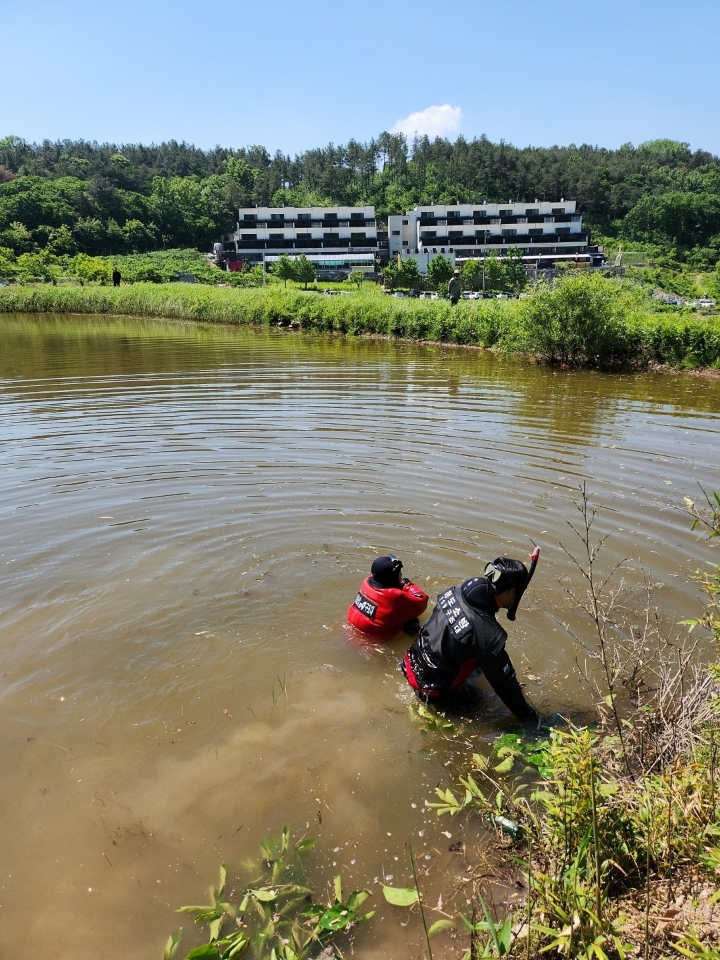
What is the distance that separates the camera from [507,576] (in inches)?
161

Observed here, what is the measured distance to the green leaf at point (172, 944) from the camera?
295 cm

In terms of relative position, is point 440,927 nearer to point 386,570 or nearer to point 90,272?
point 386,570

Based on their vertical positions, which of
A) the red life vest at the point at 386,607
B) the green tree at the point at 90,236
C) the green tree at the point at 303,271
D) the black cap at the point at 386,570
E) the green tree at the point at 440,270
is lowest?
the red life vest at the point at 386,607

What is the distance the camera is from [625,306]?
1947 centimetres

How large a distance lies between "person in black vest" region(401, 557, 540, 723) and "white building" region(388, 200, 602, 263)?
4184 inches

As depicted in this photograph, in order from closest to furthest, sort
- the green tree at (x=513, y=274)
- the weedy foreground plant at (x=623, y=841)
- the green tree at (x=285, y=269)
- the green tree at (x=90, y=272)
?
the weedy foreground plant at (x=623, y=841) → the green tree at (x=90, y=272) → the green tree at (x=513, y=274) → the green tree at (x=285, y=269)

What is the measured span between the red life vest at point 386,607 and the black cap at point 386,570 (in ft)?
0.22

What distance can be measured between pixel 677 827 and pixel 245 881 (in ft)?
7.22

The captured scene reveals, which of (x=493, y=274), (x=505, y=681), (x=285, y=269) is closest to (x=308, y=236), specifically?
(x=285, y=269)

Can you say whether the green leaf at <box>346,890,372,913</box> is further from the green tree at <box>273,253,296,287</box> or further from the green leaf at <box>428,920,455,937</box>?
the green tree at <box>273,253,296,287</box>

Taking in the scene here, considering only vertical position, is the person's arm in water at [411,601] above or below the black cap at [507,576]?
below

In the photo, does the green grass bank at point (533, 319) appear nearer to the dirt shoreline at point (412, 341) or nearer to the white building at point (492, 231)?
the dirt shoreline at point (412, 341)

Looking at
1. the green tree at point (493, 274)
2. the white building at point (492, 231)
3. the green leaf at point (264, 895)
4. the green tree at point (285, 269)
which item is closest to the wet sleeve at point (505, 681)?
the green leaf at point (264, 895)

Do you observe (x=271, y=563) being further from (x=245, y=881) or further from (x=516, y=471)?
(x=516, y=471)
